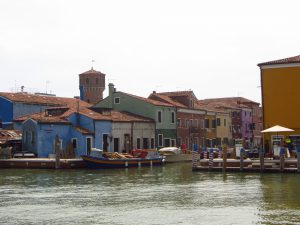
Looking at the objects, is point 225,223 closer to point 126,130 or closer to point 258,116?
point 126,130

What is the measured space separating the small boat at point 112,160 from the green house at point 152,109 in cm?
972

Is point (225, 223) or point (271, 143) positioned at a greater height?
point (271, 143)

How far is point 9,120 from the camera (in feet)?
155

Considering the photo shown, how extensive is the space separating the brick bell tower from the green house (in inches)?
706

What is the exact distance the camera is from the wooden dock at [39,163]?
37.6 meters

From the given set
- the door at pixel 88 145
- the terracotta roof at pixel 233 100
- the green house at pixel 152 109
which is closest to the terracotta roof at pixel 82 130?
the door at pixel 88 145

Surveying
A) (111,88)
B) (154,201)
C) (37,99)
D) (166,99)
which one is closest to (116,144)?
(111,88)

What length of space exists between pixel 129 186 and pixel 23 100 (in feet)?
86.8

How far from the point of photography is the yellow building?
35.0 meters

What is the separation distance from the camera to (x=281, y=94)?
3550 centimetres

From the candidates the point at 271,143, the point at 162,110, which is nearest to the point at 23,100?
the point at 162,110

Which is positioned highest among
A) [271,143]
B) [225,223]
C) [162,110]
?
[162,110]

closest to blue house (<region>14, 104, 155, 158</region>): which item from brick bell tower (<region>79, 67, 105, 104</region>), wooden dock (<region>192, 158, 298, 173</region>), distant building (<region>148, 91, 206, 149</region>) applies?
distant building (<region>148, 91, 206, 149</region>)

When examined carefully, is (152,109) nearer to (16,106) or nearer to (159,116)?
(159,116)
